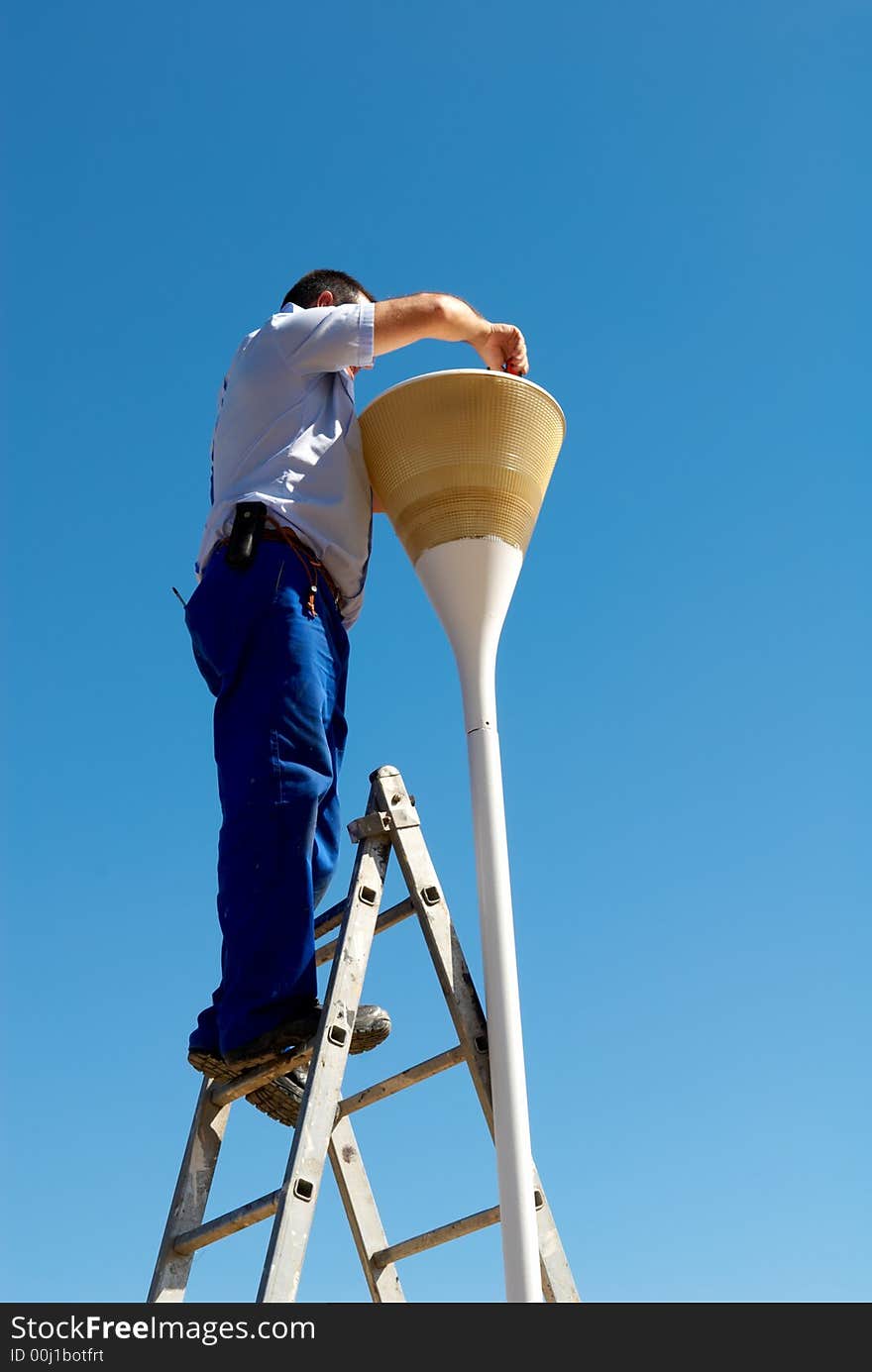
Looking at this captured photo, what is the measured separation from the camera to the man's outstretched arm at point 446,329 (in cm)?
440

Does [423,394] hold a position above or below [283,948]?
above

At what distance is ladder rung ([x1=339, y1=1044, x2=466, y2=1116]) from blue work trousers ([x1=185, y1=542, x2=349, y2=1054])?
364 millimetres

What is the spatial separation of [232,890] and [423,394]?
1550mm

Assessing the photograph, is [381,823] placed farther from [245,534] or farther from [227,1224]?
[227,1224]

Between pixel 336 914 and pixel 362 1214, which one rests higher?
pixel 336 914

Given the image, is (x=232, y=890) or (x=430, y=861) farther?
(x=430, y=861)

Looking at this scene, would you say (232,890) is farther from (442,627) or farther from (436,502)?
(436,502)

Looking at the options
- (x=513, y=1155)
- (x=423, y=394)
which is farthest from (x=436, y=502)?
(x=513, y=1155)

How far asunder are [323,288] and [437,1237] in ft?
10.1

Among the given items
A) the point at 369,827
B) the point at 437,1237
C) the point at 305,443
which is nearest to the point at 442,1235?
the point at 437,1237

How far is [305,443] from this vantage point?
4387 millimetres

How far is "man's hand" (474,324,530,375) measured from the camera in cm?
454
